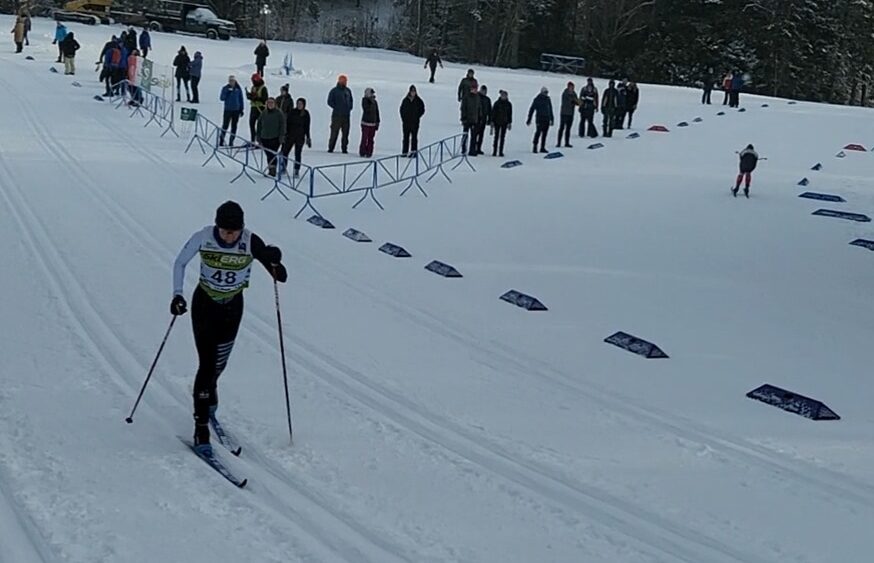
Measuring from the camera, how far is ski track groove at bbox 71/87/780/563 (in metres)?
6.09

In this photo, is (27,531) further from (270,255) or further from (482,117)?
(482,117)

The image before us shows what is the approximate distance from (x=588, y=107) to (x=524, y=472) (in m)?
21.0

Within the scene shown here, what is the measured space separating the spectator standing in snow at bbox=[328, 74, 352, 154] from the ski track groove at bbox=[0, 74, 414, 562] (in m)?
5.98

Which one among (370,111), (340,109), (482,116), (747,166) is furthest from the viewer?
(482,116)

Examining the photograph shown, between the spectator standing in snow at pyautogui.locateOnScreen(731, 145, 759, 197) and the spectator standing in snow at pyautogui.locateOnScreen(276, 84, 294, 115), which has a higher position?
the spectator standing in snow at pyautogui.locateOnScreen(276, 84, 294, 115)

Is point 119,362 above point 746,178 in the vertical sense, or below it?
below

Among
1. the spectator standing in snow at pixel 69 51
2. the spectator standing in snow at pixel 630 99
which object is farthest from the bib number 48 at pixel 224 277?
the spectator standing in snow at pixel 69 51

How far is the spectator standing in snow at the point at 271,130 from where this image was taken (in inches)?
734

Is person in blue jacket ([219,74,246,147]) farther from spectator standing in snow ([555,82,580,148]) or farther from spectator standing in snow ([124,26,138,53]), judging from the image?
spectator standing in snow ([124,26,138,53])

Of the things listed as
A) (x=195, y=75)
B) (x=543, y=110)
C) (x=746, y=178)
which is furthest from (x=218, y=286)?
(x=195, y=75)

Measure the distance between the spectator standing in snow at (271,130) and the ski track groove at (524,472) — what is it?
33.6ft

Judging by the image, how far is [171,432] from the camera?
7.24 m

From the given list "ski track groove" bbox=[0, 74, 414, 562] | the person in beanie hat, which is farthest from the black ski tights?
"ski track groove" bbox=[0, 74, 414, 562]

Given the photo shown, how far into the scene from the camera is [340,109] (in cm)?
2130
